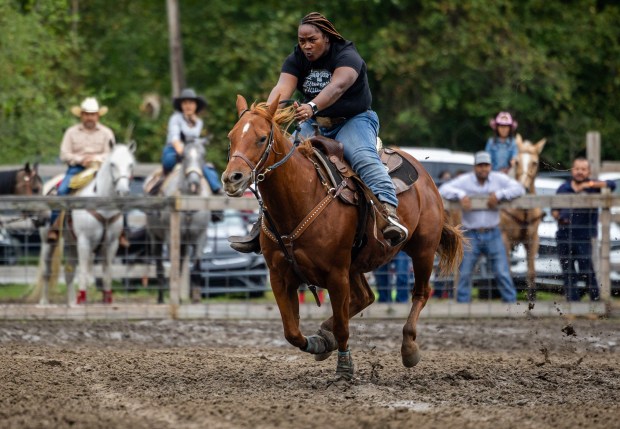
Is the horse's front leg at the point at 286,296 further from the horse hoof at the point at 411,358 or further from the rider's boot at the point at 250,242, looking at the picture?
the horse hoof at the point at 411,358

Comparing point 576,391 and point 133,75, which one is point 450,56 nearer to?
point 133,75

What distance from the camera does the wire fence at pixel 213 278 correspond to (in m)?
15.2

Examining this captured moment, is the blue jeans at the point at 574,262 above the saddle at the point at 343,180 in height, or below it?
below

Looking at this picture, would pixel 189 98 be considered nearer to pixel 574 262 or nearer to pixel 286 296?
pixel 574 262

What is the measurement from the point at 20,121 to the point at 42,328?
9178mm

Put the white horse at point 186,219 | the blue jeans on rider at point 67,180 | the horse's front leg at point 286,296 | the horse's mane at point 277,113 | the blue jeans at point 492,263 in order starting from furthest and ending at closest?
the blue jeans on rider at point 67,180
the white horse at point 186,219
the blue jeans at point 492,263
the horse's front leg at point 286,296
the horse's mane at point 277,113

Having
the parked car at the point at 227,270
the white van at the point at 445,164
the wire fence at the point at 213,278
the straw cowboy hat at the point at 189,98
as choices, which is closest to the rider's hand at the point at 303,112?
the wire fence at the point at 213,278

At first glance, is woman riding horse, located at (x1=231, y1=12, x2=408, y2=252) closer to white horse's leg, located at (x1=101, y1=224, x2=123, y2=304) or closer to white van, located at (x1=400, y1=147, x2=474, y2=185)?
white horse's leg, located at (x1=101, y1=224, x2=123, y2=304)

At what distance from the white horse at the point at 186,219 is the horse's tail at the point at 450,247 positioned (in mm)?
4808

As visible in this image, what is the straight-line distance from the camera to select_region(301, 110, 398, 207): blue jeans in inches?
386

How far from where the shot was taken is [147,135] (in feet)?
107

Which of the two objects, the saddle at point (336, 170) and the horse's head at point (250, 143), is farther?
the saddle at point (336, 170)

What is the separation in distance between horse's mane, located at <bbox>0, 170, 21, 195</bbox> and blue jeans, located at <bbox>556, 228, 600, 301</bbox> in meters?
8.21

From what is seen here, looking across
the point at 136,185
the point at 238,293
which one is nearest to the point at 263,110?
the point at 238,293
